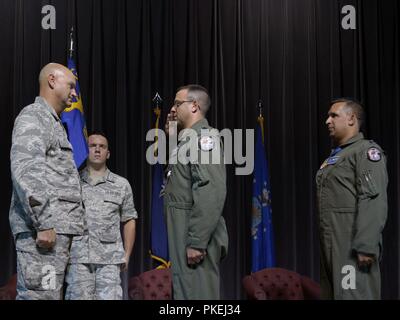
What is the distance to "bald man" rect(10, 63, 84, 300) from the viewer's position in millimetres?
2299

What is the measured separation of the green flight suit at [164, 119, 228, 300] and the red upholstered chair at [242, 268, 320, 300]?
1565 mm

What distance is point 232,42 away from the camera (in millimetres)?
5699

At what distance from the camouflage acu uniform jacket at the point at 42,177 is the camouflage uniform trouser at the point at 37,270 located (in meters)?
0.07

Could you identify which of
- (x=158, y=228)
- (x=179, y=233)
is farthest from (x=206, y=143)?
(x=158, y=228)

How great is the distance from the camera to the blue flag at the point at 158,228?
15.6ft

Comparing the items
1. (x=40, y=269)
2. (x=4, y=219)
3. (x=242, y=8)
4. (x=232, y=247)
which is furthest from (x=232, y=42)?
(x=40, y=269)

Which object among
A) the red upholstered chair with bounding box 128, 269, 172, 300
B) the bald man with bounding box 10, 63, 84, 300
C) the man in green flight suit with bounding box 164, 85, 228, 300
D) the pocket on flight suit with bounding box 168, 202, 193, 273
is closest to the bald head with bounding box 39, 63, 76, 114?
the bald man with bounding box 10, 63, 84, 300

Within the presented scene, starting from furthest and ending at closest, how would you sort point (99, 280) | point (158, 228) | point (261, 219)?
point (261, 219)
point (158, 228)
point (99, 280)

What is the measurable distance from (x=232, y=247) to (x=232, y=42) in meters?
2.04

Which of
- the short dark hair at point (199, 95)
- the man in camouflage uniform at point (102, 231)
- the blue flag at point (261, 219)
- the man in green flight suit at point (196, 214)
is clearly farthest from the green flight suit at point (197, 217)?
the blue flag at point (261, 219)

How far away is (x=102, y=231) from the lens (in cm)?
364

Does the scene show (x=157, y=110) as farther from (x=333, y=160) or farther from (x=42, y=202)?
(x=42, y=202)

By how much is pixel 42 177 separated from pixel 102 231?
1367mm

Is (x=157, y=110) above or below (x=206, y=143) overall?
above
